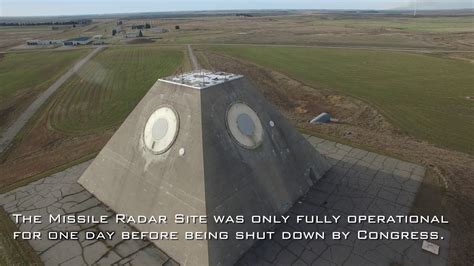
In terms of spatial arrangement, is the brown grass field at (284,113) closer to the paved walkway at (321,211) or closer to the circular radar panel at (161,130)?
the paved walkway at (321,211)

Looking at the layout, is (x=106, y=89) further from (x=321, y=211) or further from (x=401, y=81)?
(x=401, y=81)

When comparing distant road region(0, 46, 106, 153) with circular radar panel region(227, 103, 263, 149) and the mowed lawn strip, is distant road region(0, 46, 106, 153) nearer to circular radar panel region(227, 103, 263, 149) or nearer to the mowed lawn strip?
the mowed lawn strip

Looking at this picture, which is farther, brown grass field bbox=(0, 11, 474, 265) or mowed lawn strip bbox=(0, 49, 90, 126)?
mowed lawn strip bbox=(0, 49, 90, 126)

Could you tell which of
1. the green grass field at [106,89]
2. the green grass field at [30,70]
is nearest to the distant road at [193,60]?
the green grass field at [106,89]

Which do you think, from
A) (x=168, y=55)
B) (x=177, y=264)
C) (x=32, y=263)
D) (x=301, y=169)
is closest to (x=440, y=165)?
(x=301, y=169)

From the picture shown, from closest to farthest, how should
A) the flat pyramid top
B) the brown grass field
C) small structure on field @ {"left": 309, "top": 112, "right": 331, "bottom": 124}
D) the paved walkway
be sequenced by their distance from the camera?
the paved walkway
the flat pyramid top
the brown grass field
small structure on field @ {"left": 309, "top": 112, "right": 331, "bottom": 124}

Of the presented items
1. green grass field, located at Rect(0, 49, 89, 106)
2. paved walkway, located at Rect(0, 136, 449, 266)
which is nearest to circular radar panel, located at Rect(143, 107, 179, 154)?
paved walkway, located at Rect(0, 136, 449, 266)
